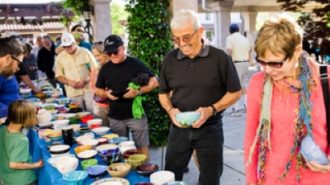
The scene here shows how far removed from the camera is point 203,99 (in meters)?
2.42

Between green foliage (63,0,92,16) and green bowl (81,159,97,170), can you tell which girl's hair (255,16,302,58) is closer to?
green bowl (81,159,97,170)

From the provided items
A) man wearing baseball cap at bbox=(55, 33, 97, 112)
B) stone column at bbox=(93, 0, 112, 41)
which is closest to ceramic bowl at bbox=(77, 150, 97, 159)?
man wearing baseball cap at bbox=(55, 33, 97, 112)

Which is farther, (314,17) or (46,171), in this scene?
(314,17)

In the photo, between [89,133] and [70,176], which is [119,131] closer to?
[89,133]

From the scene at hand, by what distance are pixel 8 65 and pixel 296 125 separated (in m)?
2.43

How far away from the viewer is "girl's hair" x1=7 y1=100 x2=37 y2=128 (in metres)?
2.81

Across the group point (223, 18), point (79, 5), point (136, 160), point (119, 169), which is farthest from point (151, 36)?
point (223, 18)

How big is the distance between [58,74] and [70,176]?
2949mm

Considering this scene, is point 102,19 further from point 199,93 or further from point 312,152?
point 312,152

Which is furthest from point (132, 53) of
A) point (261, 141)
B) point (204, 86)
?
point (261, 141)

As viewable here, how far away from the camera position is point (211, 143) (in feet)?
8.08

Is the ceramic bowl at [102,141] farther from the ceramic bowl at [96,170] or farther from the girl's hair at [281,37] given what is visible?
the girl's hair at [281,37]

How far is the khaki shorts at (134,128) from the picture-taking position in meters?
3.31

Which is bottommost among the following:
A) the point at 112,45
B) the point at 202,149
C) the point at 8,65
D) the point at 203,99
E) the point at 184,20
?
the point at 202,149
